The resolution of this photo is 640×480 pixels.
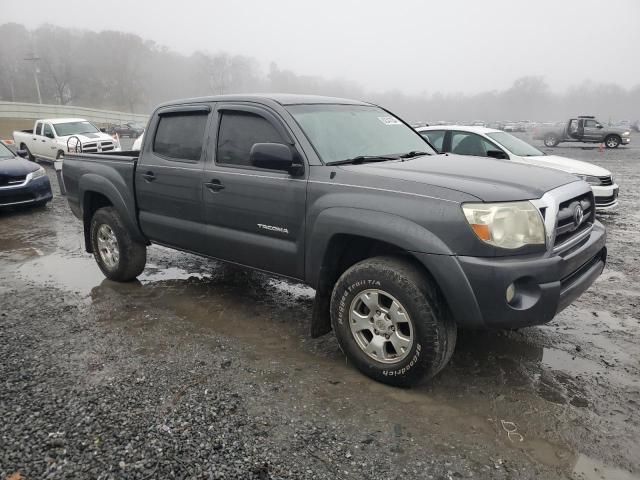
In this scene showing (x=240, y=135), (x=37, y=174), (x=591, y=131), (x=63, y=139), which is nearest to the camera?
(x=240, y=135)

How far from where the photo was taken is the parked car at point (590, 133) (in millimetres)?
27703

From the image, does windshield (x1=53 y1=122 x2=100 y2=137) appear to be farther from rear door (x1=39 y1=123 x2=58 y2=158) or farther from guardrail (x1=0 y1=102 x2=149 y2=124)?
guardrail (x1=0 y1=102 x2=149 y2=124)

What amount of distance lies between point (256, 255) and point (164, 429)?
1.52 metres

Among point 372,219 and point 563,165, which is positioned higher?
point 372,219

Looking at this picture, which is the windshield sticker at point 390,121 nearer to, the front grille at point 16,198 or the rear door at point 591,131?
the front grille at point 16,198

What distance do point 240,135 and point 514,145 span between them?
6604mm

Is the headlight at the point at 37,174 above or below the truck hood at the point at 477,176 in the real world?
below

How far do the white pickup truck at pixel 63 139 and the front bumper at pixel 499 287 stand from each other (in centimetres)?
1609

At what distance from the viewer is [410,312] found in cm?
305

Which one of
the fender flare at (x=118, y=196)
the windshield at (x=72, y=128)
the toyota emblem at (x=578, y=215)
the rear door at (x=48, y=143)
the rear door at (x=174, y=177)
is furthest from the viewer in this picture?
the windshield at (x=72, y=128)

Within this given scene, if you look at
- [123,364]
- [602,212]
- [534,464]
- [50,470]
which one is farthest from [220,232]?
[602,212]

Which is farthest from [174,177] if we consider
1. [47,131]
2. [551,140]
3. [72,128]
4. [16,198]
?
[551,140]

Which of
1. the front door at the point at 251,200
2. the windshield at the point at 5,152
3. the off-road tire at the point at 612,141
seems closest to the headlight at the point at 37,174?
the windshield at the point at 5,152

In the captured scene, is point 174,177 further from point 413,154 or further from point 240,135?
point 413,154
